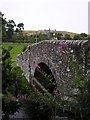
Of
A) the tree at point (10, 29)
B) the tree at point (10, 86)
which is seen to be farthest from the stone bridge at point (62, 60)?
the tree at point (10, 29)

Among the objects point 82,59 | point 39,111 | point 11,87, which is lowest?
point 39,111

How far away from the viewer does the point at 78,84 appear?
6164 mm

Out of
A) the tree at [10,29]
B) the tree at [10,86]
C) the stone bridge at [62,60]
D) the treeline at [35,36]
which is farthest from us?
the tree at [10,29]

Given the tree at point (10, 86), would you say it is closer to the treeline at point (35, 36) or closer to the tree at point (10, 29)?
the treeline at point (35, 36)

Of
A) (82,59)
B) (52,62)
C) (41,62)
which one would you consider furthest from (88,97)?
(41,62)

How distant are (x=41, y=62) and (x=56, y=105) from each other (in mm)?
5740

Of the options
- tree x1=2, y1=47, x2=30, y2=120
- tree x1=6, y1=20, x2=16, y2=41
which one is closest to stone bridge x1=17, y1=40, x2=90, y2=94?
tree x1=2, y1=47, x2=30, y2=120

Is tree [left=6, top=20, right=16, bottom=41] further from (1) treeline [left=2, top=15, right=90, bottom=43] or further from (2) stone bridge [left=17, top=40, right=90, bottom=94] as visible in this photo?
(2) stone bridge [left=17, top=40, right=90, bottom=94]

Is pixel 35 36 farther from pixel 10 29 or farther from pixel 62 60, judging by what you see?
pixel 62 60

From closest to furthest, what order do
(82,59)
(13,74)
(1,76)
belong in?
(82,59), (1,76), (13,74)

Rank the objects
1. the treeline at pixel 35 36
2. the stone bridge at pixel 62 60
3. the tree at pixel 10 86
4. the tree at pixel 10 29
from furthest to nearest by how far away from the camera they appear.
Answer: the tree at pixel 10 29, the treeline at pixel 35 36, the tree at pixel 10 86, the stone bridge at pixel 62 60

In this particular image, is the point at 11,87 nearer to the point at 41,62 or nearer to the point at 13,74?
the point at 13,74

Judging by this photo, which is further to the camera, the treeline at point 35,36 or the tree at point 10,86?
the treeline at point 35,36

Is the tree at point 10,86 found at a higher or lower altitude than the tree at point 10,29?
lower
